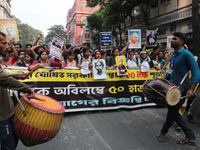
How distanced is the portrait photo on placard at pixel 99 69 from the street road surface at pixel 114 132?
3.55 ft

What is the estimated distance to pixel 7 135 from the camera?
2.15 m

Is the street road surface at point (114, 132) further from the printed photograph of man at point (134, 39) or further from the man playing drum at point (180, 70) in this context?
the printed photograph of man at point (134, 39)

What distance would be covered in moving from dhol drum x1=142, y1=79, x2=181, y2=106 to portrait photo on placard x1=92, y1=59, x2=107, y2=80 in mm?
2198

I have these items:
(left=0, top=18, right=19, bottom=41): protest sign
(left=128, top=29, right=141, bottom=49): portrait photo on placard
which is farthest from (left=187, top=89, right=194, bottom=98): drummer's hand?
(left=0, top=18, right=19, bottom=41): protest sign

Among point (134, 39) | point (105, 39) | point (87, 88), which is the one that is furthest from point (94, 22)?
point (87, 88)

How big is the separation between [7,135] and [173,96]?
8.50 feet

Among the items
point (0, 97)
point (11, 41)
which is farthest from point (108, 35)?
point (0, 97)

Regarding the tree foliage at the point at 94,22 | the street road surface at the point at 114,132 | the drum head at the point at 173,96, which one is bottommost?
the street road surface at the point at 114,132

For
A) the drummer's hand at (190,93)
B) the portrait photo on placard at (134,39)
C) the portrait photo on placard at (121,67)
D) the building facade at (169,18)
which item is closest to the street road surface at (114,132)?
the drummer's hand at (190,93)

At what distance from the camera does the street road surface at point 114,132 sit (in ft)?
11.0

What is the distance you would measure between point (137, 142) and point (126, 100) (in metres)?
2.17

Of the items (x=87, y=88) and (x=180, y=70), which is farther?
(x=87, y=88)

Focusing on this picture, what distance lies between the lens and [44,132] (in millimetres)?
2146

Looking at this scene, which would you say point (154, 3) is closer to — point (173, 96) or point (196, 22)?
point (196, 22)
